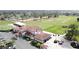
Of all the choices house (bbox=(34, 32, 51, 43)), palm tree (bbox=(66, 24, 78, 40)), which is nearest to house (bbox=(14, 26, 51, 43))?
house (bbox=(34, 32, 51, 43))

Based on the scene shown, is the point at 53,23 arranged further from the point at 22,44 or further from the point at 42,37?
the point at 22,44

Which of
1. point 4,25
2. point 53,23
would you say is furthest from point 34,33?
point 4,25

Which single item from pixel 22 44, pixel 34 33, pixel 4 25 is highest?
pixel 4 25

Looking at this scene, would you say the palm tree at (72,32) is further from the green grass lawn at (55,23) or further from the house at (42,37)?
the house at (42,37)

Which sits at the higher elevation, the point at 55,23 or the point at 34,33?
the point at 55,23

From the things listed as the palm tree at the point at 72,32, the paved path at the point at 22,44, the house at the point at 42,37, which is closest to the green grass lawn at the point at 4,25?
the paved path at the point at 22,44
